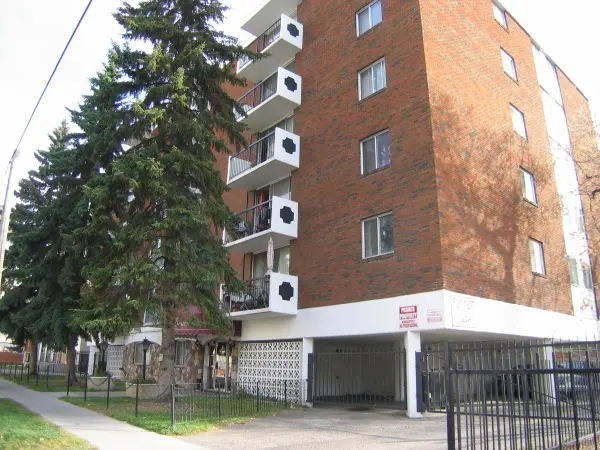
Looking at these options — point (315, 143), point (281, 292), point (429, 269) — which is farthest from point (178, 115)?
point (429, 269)

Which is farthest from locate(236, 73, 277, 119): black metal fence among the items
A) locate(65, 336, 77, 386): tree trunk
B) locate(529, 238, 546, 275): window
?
locate(65, 336, 77, 386): tree trunk

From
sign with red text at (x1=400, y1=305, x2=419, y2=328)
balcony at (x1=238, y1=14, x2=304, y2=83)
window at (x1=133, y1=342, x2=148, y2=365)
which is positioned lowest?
window at (x1=133, y1=342, x2=148, y2=365)

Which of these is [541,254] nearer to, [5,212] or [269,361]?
[269,361]

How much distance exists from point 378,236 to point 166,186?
6916mm

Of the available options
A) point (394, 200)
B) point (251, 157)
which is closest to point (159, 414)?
point (394, 200)

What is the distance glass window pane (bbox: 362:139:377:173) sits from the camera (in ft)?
57.5

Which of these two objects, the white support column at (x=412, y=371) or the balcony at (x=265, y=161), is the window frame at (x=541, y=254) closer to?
the white support column at (x=412, y=371)

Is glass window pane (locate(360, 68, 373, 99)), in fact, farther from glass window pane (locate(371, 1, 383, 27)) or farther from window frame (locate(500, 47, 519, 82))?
window frame (locate(500, 47, 519, 82))

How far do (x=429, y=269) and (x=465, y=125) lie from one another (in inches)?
225

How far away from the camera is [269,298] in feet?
59.1

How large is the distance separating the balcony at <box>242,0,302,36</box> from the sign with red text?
1529 cm

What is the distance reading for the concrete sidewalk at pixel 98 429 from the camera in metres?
10.1

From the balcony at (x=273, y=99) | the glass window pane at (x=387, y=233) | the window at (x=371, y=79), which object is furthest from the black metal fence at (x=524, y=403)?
the balcony at (x=273, y=99)

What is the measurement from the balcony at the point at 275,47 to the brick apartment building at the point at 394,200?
0.34 feet
